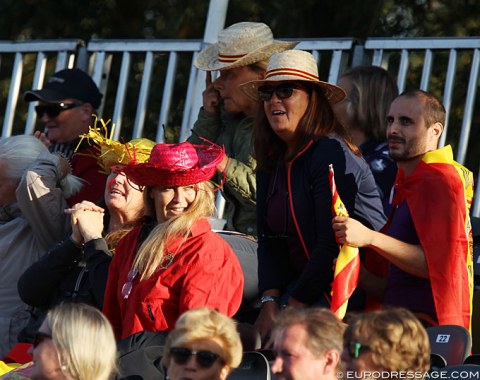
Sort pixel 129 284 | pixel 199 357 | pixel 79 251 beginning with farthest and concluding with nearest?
pixel 79 251, pixel 129 284, pixel 199 357

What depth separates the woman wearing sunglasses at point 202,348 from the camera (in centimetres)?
512

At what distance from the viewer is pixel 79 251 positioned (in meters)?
7.01

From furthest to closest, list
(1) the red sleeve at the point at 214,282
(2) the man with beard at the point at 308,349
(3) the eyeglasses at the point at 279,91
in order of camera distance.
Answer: (3) the eyeglasses at the point at 279,91 < (1) the red sleeve at the point at 214,282 < (2) the man with beard at the point at 308,349

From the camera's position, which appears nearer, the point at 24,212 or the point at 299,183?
the point at 299,183

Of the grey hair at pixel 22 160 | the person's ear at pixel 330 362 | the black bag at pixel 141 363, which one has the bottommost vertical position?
the black bag at pixel 141 363

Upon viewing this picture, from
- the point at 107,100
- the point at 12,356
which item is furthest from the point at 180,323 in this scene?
the point at 107,100

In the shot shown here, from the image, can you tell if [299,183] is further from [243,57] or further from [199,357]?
[199,357]

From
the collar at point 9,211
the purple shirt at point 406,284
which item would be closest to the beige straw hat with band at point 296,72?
the purple shirt at point 406,284

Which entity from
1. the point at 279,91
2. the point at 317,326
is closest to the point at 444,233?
the point at 279,91

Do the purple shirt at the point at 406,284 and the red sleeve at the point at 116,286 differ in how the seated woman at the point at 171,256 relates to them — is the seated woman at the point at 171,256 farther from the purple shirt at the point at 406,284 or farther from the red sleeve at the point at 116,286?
the purple shirt at the point at 406,284

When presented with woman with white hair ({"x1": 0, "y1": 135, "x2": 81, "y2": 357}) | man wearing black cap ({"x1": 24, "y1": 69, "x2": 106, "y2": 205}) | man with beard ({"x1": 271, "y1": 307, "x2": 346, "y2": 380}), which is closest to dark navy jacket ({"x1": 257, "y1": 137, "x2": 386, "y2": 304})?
man with beard ({"x1": 271, "y1": 307, "x2": 346, "y2": 380})

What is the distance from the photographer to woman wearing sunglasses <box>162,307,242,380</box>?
512 centimetres

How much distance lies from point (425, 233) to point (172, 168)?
1.23 m

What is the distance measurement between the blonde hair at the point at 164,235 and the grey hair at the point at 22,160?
5.39 ft
